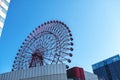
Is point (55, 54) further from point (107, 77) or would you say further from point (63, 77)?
point (107, 77)

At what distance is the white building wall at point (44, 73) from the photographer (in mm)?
32906

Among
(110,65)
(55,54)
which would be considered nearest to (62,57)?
(55,54)

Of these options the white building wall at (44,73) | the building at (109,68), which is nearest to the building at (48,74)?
the white building wall at (44,73)

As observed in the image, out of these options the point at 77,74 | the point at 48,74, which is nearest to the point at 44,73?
the point at 48,74

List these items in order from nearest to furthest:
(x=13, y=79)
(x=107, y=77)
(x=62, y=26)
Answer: (x=13, y=79) < (x=62, y=26) < (x=107, y=77)

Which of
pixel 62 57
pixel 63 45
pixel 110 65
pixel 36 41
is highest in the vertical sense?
pixel 110 65

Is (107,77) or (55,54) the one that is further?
(107,77)

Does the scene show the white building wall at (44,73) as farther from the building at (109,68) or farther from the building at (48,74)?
the building at (109,68)

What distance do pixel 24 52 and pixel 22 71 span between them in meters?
12.0

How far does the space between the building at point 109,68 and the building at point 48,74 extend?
8479 cm

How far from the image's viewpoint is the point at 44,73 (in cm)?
3359

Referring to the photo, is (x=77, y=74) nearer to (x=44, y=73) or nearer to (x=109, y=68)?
(x=44, y=73)

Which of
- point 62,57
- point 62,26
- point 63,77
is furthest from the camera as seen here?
point 62,26

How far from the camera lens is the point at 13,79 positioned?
3534cm
